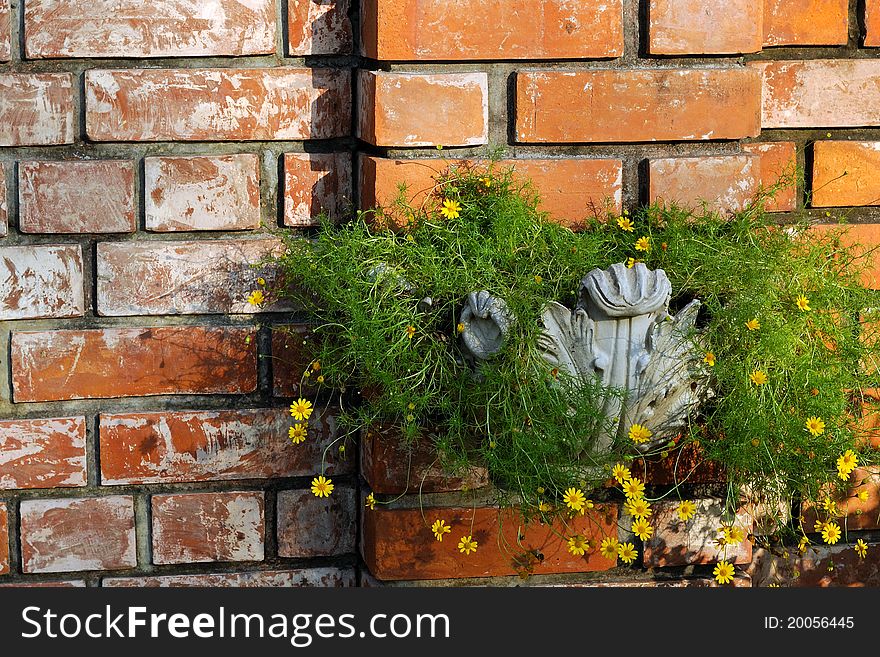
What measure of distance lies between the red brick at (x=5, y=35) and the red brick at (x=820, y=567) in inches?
49.3

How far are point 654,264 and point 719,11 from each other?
1.07 feet

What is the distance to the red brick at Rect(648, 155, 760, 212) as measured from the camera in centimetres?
125

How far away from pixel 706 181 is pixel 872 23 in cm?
38

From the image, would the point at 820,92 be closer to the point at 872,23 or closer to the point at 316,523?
the point at 872,23

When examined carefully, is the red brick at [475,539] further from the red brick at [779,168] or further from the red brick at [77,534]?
the red brick at [779,168]

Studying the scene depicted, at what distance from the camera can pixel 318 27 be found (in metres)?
1.28

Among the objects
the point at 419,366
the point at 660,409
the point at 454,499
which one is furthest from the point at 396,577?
the point at 660,409

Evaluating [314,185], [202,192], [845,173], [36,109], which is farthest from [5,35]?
[845,173]

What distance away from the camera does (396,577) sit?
1281mm

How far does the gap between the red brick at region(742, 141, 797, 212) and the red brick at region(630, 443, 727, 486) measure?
0.37 meters

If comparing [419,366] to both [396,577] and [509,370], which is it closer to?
Result: [509,370]

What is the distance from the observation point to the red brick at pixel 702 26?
1.21 metres

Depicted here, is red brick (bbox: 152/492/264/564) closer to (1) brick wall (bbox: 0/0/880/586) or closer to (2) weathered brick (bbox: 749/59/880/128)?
(1) brick wall (bbox: 0/0/880/586)

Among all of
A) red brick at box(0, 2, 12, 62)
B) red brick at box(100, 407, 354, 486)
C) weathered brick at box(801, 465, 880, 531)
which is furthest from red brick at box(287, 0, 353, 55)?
weathered brick at box(801, 465, 880, 531)
